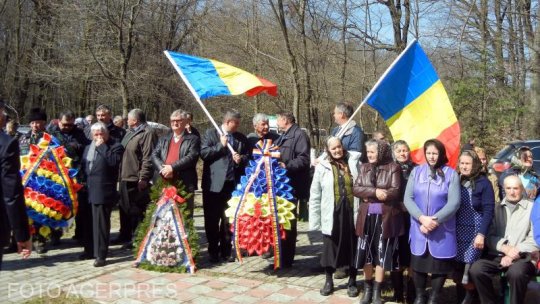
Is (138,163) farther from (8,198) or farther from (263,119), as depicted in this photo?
(8,198)

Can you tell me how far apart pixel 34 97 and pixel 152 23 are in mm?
10863

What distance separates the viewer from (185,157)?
20.1ft

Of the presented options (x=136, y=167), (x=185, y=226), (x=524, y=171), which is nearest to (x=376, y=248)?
(x=185, y=226)

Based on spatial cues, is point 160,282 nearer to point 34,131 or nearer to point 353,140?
point 353,140

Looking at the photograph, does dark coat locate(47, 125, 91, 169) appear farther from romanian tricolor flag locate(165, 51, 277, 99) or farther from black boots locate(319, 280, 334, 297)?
black boots locate(319, 280, 334, 297)

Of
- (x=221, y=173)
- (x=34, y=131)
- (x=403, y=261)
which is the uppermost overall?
(x=34, y=131)

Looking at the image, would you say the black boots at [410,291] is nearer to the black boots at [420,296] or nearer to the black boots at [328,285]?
the black boots at [420,296]

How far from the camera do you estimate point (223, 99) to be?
2372 centimetres

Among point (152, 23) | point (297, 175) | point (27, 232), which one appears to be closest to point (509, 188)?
point (297, 175)

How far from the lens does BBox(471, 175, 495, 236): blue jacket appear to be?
4.73 m

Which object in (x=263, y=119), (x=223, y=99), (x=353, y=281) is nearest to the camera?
(x=353, y=281)

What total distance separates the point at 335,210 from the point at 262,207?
2.91 ft

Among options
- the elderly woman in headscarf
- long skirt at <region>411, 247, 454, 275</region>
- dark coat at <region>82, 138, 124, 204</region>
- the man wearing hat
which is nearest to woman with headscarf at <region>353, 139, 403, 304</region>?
long skirt at <region>411, 247, 454, 275</region>

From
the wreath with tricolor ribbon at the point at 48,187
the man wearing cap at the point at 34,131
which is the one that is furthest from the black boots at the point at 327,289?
the man wearing cap at the point at 34,131
